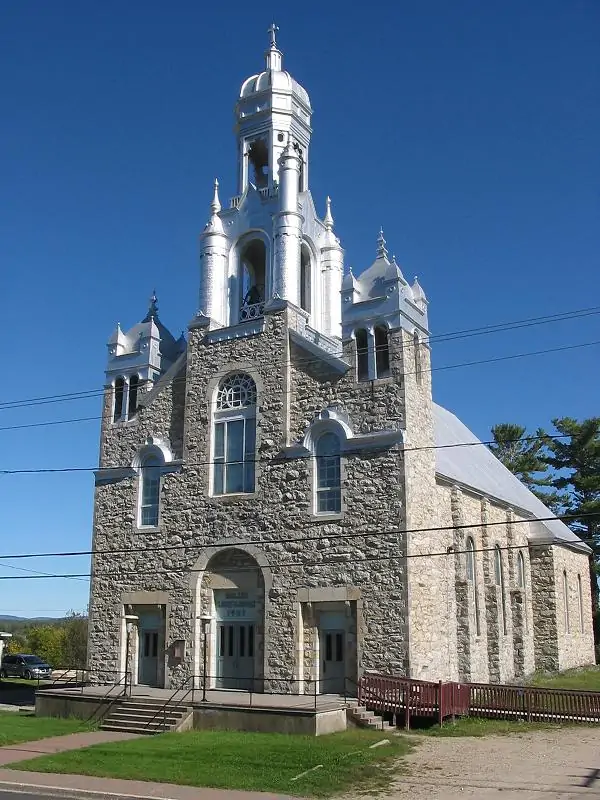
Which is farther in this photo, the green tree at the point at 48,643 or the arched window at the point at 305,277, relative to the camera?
the green tree at the point at 48,643

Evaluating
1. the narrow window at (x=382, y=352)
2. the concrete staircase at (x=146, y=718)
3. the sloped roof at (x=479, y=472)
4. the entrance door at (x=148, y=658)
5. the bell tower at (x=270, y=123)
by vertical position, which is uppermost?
the bell tower at (x=270, y=123)

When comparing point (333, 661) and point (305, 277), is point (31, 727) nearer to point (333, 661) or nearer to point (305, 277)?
point (333, 661)

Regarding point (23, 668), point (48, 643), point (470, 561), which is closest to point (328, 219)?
point (470, 561)

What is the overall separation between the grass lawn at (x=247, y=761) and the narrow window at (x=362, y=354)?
1090cm

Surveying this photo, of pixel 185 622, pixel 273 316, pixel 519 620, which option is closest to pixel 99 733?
pixel 185 622

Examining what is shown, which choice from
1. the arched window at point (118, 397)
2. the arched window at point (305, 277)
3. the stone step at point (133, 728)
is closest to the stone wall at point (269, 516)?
the arched window at point (118, 397)

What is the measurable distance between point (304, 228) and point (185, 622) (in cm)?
1505

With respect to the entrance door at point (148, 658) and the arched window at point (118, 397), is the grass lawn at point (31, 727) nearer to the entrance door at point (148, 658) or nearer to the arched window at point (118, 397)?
the entrance door at point (148, 658)

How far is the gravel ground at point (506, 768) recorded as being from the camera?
1432 centimetres

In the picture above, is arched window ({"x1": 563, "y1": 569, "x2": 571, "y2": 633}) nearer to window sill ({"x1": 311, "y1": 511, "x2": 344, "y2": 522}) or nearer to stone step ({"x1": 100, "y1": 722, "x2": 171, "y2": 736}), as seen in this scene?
window sill ({"x1": 311, "y1": 511, "x2": 344, "y2": 522})

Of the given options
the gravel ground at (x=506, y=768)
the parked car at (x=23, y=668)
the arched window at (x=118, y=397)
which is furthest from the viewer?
the parked car at (x=23, y=668)

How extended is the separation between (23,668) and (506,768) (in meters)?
37.4

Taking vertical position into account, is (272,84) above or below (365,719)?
above

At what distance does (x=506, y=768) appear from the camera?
1658 cm
